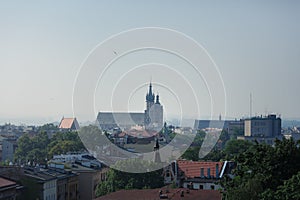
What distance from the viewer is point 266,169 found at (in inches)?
1344

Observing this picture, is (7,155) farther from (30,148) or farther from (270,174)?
(270,174)

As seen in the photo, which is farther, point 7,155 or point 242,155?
point 7,155

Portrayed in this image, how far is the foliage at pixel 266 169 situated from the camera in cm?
3228

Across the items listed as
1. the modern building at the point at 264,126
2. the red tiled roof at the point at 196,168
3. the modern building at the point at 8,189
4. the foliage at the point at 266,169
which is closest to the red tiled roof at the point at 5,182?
the modern building at the point at 8,189

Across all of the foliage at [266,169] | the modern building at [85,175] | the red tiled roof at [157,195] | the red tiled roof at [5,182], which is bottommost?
the modern building at [85,175]

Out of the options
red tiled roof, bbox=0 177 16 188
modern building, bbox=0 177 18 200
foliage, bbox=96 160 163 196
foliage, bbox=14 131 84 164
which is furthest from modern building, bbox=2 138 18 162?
modern building, bbox=0 177 18 200

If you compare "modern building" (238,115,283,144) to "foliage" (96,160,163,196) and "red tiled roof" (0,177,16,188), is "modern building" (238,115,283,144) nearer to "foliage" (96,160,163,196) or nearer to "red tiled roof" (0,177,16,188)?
"foliage" (96,160,163,196)

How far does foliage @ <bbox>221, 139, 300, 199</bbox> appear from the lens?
32.3 meters

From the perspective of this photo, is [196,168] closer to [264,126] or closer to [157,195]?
[157,195]

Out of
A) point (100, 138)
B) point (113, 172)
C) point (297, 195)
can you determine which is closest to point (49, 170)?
point (113, 172)

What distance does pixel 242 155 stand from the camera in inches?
1448

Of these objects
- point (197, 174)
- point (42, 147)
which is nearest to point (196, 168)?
point (197, 174)

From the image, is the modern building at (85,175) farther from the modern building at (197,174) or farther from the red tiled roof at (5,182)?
the red tiled roof at (5,182)

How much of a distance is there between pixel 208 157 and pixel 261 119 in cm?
8938
